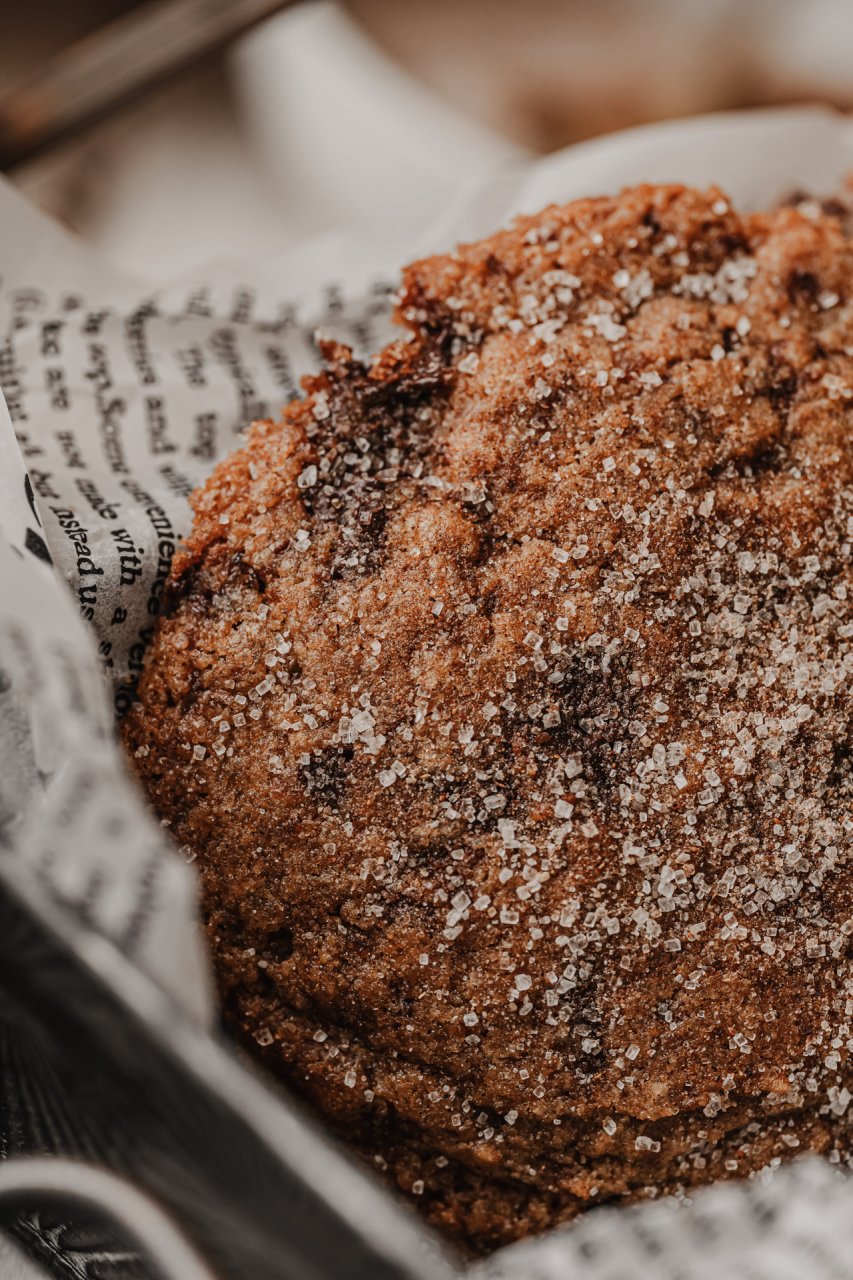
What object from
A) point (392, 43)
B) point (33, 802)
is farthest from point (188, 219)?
point (33, 802)

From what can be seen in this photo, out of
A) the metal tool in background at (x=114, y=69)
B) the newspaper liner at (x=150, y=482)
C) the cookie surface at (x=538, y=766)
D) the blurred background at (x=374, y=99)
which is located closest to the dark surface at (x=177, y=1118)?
the newspaper liner at (x=150, y=482)

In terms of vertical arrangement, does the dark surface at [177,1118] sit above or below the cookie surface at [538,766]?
below

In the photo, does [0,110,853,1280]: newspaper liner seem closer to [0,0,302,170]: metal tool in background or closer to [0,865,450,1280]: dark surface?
[0,865,450,1280]: dark surface

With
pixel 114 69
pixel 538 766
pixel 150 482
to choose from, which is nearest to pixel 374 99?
pixel 114 69

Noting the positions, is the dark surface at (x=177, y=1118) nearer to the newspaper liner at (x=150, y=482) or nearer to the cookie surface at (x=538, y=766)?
the newspaper liner at (x=150, y=482)

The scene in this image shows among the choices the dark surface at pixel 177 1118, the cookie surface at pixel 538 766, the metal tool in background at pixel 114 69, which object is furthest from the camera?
the metal tool in background at pixel 114 69

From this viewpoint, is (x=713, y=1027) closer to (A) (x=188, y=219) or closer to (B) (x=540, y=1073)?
(B) (x=540, y=1073)

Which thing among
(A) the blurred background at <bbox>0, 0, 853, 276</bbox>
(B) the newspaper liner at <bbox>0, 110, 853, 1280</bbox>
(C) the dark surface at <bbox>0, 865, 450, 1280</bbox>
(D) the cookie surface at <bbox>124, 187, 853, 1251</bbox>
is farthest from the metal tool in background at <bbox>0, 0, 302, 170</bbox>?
(C) the dark surface at <bbox>0, 865, 450, 1280</bbox>
